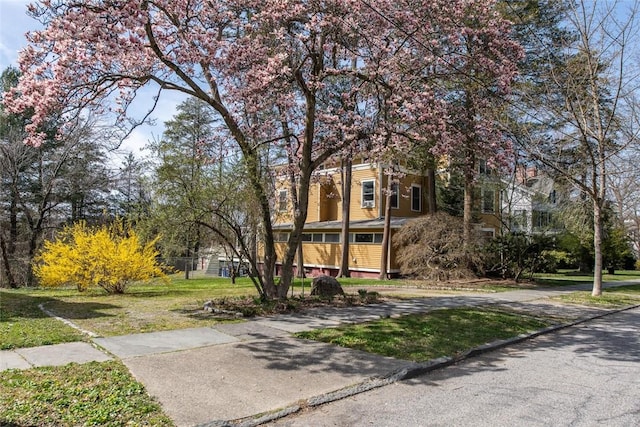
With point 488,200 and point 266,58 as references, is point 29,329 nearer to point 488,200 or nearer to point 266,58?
point 266,58

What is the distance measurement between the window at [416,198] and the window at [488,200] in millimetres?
3716

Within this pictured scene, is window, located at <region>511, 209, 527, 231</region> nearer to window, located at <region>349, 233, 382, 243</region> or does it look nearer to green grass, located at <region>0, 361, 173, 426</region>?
window, located at <region>349, 233, 382, 243</region>

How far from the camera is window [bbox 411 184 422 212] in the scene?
2797 cm

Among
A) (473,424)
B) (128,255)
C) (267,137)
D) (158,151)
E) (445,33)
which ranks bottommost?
(473,424)

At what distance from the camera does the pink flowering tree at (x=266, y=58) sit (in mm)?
8445

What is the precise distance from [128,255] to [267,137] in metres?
5.22

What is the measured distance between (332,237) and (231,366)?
22.1 metres

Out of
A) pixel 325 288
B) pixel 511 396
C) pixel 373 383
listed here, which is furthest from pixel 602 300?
pixel 373 383

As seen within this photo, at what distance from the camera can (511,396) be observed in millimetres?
5004

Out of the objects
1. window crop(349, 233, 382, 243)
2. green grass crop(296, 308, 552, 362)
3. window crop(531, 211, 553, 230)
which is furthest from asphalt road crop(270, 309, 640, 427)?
window crop(531, 211, 553, 230)

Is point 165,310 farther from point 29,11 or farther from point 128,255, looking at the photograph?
point 29,11

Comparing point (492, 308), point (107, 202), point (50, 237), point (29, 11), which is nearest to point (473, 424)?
point (492, 308)

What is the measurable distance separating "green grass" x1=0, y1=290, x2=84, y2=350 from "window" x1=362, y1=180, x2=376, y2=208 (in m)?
19.6

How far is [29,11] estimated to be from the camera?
7629mm
